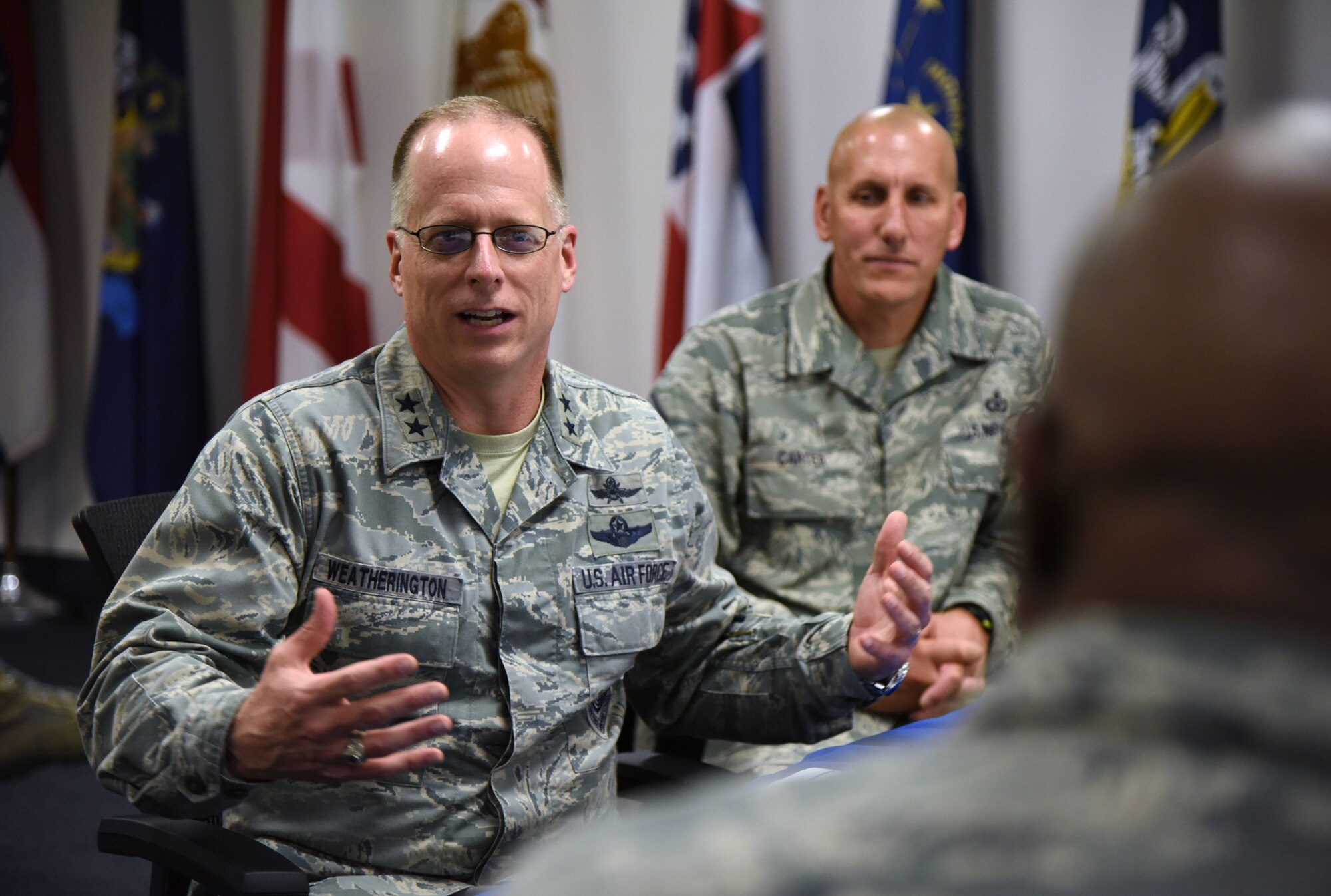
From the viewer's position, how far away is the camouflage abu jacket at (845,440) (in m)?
2.52

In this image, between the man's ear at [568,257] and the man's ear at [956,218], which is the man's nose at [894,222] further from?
the man's ear at [568,257]

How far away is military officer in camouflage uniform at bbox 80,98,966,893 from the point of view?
1410 mm

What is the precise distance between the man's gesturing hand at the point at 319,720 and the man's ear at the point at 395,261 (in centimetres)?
64

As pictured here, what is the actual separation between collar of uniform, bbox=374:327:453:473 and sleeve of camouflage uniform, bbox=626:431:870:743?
0.35 m

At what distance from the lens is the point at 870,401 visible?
2.61 metres

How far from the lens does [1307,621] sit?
1.46 feet

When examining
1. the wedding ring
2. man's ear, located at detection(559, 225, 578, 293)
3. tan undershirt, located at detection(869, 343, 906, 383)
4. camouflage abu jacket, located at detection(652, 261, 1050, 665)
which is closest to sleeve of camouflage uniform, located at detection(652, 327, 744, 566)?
camouflage abu jacket, located at detection(652, 261, 1050, 665)

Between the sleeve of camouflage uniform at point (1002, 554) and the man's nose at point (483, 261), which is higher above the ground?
the man's nose at point (483, 261)

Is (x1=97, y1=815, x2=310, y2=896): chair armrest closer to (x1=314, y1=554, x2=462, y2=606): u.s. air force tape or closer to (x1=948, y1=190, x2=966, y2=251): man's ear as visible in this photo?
(x1=314, y1=554, x2=462, y2=606): u.s. air force tape

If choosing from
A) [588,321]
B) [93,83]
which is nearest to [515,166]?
[588,321]

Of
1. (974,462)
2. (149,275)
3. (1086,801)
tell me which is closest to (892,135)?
(974,462)

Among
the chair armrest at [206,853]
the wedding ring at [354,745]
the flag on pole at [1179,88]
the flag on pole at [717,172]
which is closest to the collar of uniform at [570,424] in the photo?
the wedding ring at [354,745]

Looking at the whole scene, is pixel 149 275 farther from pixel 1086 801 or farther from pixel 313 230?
pixel 1086 801

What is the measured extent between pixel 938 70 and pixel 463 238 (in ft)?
7.17
